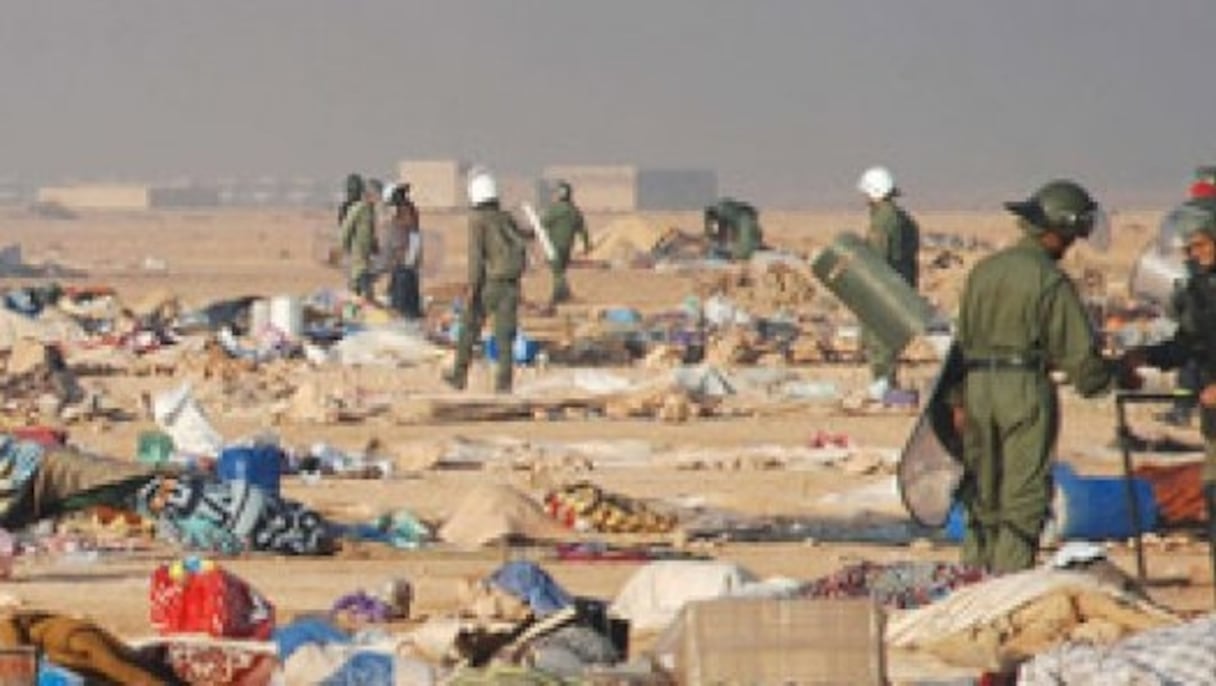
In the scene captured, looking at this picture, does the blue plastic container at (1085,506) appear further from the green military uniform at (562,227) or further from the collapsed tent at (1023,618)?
the green military uniform at (562,227)

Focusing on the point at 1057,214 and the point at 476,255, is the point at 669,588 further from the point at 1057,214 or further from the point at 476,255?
the point at 476,255

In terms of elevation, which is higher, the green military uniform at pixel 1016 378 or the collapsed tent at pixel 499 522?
the green military uniform at pixel 1016 378

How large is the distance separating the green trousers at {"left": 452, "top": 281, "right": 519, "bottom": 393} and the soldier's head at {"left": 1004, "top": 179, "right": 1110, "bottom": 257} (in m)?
13.2

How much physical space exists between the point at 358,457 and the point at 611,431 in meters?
3.03

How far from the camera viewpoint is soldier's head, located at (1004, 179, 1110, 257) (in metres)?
14.0

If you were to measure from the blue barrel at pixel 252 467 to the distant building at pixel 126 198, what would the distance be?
113072mm

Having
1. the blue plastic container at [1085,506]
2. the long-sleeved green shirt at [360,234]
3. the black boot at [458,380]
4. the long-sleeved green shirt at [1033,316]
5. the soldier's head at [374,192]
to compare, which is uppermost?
the soldier's head at [374,192]

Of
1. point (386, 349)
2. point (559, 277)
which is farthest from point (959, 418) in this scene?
point (559, 277)

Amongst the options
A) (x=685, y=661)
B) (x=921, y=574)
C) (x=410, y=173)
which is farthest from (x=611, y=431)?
(x=410, y=173)

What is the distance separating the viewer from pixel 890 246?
27688 millimetres

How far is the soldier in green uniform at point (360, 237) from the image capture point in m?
36.0

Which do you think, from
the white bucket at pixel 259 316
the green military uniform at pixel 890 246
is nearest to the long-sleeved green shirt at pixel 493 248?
the green military uniform at pixel 890 246

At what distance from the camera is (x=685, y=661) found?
1105cm

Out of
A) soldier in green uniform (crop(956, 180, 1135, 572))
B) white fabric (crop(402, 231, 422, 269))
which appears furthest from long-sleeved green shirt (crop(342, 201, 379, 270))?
soldier in green uniform (crop(956, 180, 1135, 572))
